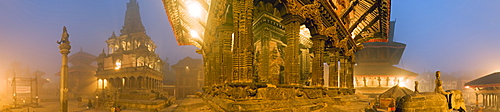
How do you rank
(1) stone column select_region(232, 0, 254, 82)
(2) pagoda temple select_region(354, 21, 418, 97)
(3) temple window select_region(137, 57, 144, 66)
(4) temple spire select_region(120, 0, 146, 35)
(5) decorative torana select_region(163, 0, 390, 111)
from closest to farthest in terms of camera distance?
(1) stone column select_region(232, 0, 254, 82)
(5) decorative torana select_region(163, 0, 390, 111)
(2) pagoda temple select_region(354, 21, 418, 97)
(3) temple window select_region(137, 57, 144, 66)
(4) temple spire select_region(120, 0, 146, 35)

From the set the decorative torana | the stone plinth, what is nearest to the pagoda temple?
the decorative torana

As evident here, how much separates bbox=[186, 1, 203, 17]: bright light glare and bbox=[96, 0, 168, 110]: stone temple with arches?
71.2 feet

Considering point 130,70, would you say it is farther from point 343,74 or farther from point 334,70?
point 334,70

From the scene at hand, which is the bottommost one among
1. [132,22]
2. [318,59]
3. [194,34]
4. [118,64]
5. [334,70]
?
[334,70]

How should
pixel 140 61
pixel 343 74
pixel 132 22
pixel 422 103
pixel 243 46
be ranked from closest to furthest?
pixel 243 46 < pixel 422 103 < pixel 343 74 < pixel 140 61 < pixel 132 22

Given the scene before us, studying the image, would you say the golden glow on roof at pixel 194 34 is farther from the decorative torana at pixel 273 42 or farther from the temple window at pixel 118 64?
the temple window at pixel 118 64

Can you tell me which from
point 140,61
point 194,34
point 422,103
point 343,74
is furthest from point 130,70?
point 422,103

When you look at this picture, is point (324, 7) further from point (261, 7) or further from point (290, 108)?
point (290, 108)

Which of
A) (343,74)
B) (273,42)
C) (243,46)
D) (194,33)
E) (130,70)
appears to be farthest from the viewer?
(130,70)

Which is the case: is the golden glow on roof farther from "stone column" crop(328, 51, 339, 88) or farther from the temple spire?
the temple spire

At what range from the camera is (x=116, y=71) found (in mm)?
38594

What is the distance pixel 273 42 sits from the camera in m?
11.3

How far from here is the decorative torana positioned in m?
5.95

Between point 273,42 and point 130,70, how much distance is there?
33250 millimetres
